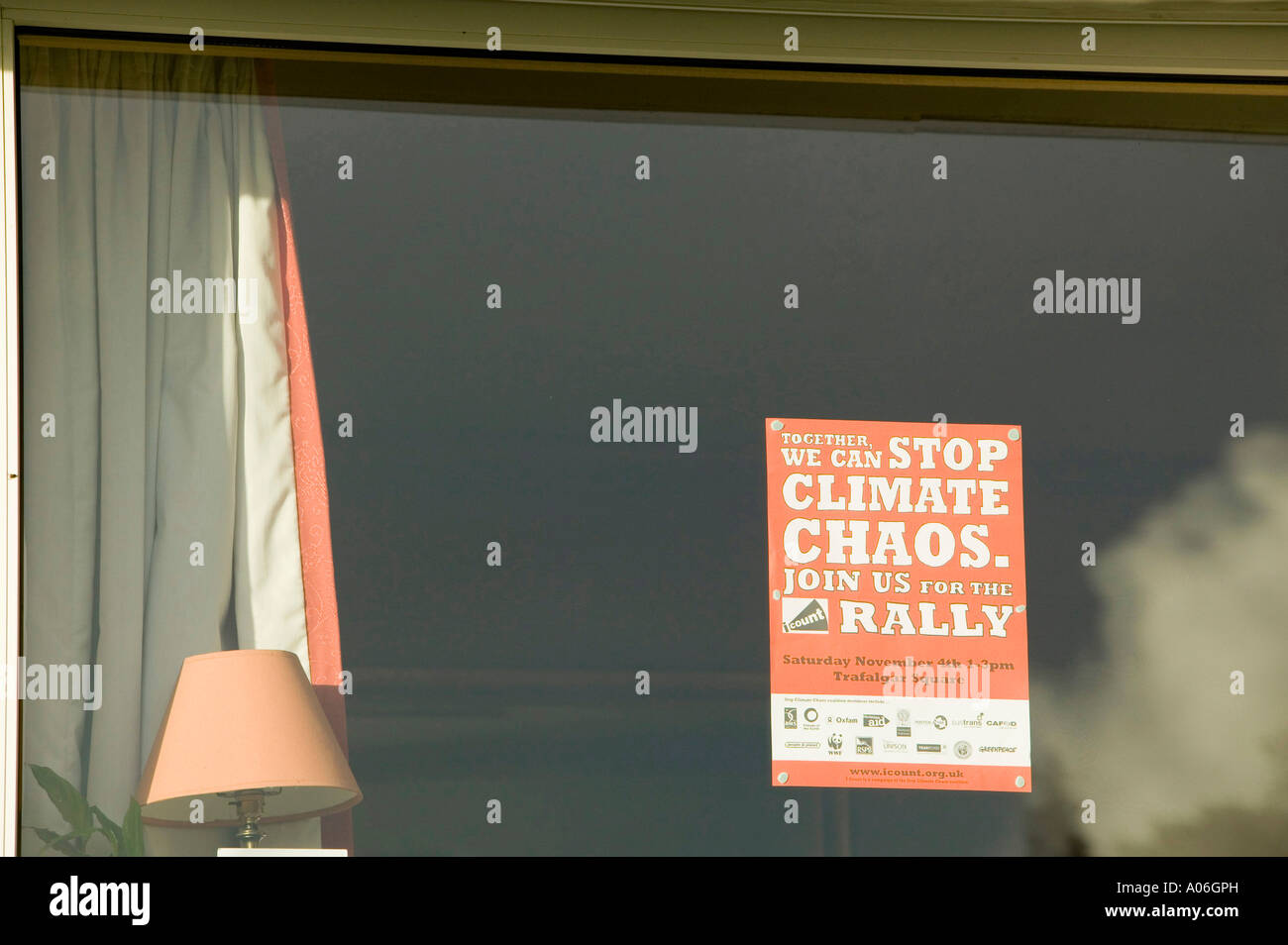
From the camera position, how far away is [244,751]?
238cm

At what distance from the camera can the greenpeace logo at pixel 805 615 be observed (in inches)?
102

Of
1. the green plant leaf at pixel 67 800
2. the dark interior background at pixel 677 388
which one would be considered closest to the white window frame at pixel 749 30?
the dark interior background at pixel 677 388

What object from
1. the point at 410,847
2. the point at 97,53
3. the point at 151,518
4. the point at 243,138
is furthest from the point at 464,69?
the point at 410,847

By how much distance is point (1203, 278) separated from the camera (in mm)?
2812

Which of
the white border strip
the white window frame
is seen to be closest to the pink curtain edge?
the white window frame

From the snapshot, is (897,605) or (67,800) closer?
(67,800)

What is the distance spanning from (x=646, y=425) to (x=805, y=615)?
444 millimetres
